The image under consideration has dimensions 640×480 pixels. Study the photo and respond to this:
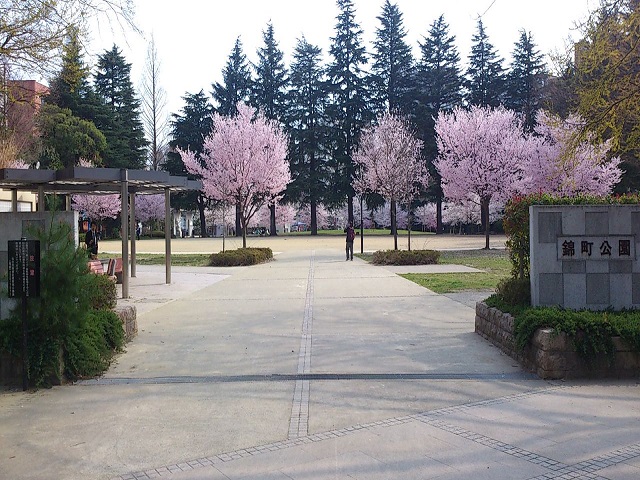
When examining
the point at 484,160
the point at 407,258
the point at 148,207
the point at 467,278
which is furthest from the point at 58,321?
the point at 148,207

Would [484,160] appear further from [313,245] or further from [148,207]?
[148,207]

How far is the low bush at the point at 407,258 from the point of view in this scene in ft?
81.0

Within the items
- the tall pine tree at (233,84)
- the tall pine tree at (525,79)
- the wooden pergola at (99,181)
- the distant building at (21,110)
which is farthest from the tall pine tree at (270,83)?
the wooden pergola at (99,181)

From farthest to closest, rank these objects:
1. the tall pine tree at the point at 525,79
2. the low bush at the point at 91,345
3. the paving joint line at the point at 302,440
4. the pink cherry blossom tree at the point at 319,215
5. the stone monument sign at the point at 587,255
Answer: the pink cherry blossom tree at the point at 319,215
the tall pine tree at the point at 525,79
the stone monument sign at the point at 587,255
the low bush at the point at 91,345
the paving joint line at the point at 302,440

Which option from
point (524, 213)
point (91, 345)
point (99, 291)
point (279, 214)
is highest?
point (279, 214)

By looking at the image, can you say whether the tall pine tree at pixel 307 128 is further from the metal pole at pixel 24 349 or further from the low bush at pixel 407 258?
the metal pole at pixel 24 349

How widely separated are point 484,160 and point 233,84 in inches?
1656

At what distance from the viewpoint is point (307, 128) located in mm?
67000

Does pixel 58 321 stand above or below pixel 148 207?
below

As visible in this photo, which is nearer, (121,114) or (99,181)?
(99,181)

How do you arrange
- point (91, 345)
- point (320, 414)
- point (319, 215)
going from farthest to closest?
point (319, 215) < point (91, 345) < point (320, 414)

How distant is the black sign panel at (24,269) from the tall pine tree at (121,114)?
59159 mm

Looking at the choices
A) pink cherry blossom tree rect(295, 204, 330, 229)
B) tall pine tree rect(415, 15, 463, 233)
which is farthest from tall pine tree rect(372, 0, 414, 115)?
pink cherry blossom tree rect(295, 204, 330, 229)

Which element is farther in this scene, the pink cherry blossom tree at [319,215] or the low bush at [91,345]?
the pink cherry blossom tree at [319,215]
